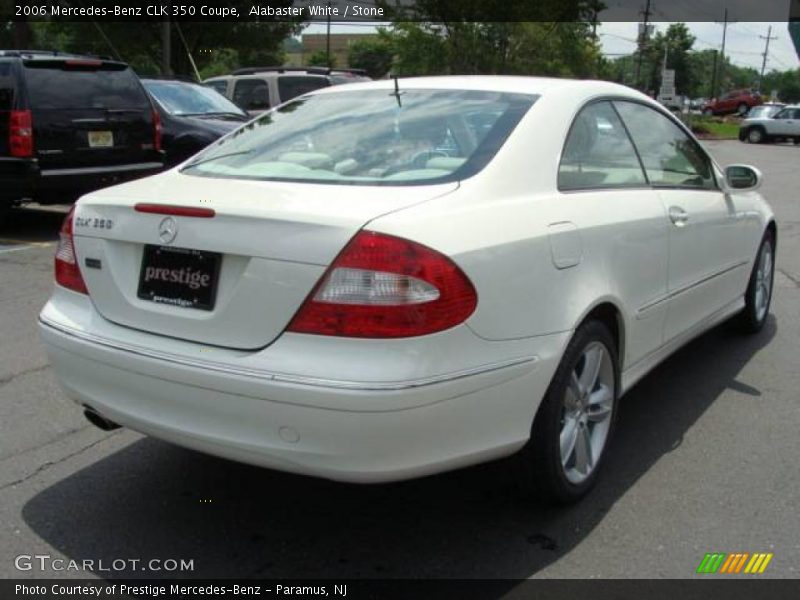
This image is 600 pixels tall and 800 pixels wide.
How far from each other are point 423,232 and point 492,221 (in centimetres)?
32

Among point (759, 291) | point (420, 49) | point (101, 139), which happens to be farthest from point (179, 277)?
point (420, 49)

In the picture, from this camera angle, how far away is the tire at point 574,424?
2973 millimetres

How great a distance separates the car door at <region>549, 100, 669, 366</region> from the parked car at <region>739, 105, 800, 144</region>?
35.8 metres

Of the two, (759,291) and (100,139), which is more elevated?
(100,139)

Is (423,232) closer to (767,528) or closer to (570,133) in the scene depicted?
(570,133)

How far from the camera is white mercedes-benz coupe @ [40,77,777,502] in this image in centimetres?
250

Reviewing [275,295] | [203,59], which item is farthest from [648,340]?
[203,59]

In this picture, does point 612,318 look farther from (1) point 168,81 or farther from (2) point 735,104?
(2) point 735,104

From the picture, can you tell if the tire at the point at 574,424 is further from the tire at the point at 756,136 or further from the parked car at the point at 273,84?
the tire at the point at 756,136

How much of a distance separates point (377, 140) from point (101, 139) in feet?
20.1

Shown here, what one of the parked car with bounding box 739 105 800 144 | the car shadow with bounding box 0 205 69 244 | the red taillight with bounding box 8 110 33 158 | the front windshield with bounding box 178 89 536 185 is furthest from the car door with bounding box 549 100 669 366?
the parked car with bounding box 739 105 800 144

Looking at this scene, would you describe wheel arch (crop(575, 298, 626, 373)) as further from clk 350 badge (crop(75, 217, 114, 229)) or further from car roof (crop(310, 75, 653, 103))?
clk 350 badge (crop(75, 217, 114, 229))

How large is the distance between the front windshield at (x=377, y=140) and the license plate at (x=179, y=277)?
521 mm

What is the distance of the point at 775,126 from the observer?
35.8 metres
